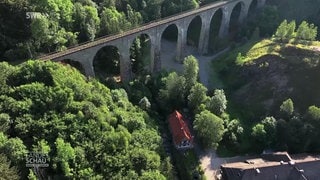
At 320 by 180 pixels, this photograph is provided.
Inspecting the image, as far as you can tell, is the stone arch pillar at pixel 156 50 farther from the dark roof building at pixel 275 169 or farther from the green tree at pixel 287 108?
the dark roof building at pixel 275 169

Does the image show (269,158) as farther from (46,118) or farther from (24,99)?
(24,99)

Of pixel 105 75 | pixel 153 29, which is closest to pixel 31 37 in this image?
pixel 105 75

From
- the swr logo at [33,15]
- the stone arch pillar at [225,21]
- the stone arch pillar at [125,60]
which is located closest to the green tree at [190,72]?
the stone arch pillar at [125,60]

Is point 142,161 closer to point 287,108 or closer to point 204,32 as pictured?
point 287,108

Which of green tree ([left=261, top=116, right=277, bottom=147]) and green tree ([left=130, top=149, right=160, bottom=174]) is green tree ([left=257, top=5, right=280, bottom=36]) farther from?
green tree ([left=130, top=149, right=160, bottom=174])

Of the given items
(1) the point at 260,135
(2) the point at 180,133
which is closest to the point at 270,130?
(1) the point at 260,135

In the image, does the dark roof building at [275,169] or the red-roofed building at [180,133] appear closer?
the dark roof building at [275,169]
